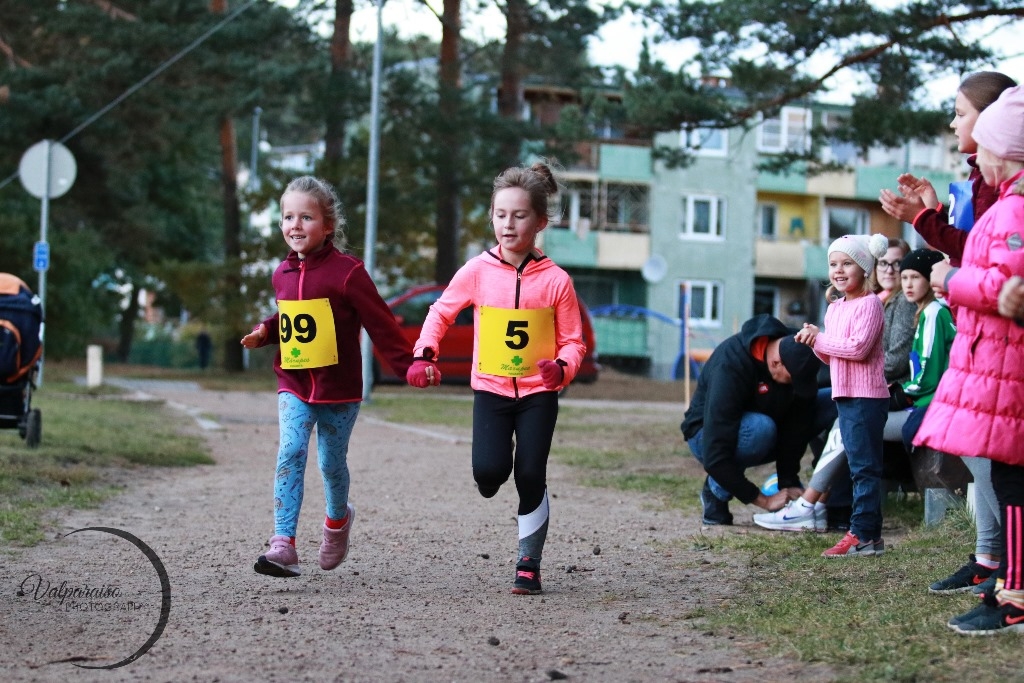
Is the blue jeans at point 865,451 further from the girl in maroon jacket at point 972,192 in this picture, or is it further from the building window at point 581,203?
the building window at point 581,203

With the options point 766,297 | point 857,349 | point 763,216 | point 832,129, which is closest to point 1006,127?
point 857,349

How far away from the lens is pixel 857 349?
22.4 feet

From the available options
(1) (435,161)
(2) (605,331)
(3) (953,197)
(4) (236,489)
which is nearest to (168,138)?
(1) (435,161)

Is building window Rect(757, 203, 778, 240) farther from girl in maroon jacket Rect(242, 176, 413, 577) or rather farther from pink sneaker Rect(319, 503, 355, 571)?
pink sneaker Rect(319, 503, 355, 571)

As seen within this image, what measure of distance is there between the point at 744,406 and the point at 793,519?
2.26 feet

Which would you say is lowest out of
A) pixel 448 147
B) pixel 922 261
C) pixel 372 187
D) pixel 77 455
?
pixel 77 455

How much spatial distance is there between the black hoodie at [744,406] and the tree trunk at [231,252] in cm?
2215

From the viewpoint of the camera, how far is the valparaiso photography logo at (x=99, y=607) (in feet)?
15.0

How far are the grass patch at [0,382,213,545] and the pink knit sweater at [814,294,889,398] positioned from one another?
4.00m

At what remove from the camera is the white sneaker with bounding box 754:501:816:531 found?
25.7ft

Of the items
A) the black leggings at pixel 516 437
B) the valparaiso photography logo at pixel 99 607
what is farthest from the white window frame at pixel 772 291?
the valparaiso photography logo at pixel 99 607

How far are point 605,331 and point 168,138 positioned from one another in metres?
19.7

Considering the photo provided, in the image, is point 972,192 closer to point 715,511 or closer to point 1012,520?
point 1012,520

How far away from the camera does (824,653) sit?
451cm
